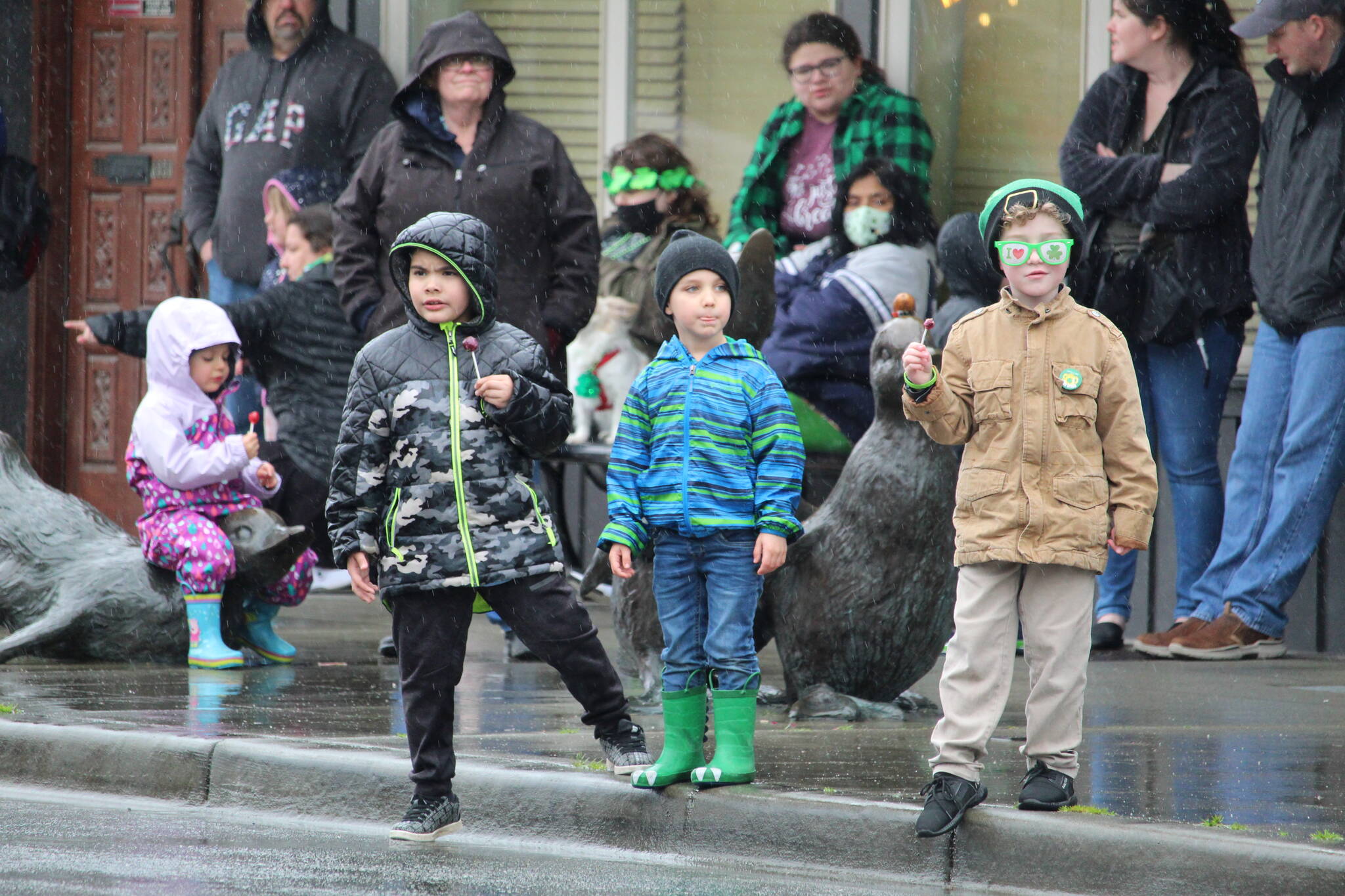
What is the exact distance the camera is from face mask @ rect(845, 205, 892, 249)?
841cm

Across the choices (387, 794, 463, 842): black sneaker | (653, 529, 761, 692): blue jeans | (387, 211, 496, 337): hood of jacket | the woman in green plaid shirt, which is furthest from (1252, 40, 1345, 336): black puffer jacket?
(387, 794, 463, 842): black sneaker

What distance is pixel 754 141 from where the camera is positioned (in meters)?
10.4

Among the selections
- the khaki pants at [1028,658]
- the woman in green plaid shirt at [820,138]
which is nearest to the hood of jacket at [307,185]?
the woman in green plaid shirt at [820,138]

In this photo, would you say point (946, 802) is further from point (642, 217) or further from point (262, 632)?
point (642, 217)

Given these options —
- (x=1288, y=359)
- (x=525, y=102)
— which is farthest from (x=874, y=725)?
(x=525, y=102)

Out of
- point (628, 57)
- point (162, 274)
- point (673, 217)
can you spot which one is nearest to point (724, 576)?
point (673, 217)

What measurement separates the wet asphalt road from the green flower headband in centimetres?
484

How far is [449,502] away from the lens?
4.82 metres

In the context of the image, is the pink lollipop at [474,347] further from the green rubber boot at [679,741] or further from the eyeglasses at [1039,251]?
the eyeglasses at [1039,251]

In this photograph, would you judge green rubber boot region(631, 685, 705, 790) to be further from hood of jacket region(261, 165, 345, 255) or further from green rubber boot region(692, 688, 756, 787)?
hood of jacket region(261, 165, 345, 255)

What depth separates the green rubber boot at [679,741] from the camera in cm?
476

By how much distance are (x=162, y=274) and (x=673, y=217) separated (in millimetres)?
4012

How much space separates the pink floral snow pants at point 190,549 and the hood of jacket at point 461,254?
253 cm

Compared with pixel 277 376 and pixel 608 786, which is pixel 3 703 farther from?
pixel 277 376
